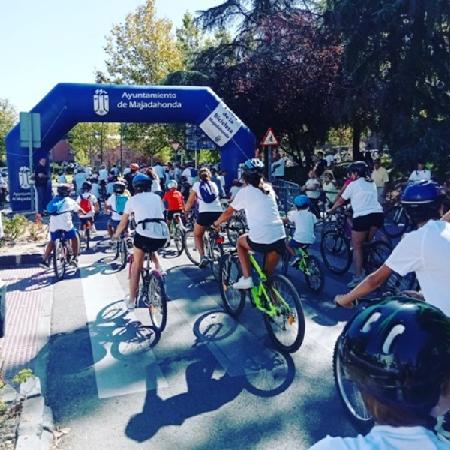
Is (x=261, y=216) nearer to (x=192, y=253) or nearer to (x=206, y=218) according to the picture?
(x=206, y=218)

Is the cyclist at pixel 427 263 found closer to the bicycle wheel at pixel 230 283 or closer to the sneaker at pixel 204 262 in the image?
the bicycle wheel at pixel 230 283

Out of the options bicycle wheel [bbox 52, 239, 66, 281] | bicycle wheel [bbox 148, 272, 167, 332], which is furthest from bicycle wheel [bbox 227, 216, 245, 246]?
bicycle wheel [bbox 148, 272, 167, 332]

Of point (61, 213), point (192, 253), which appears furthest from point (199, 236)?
point (61, 213)

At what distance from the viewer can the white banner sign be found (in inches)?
666

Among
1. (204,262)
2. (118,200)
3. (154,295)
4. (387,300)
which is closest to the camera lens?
(387,300)

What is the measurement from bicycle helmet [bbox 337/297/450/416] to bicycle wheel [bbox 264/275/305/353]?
3.94 metres

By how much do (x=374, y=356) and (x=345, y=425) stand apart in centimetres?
305

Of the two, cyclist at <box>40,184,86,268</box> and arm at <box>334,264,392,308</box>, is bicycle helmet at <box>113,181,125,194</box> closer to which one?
cyclist at <box>40,184,86,268</box>

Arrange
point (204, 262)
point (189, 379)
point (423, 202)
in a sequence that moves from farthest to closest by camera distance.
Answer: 1. point (204, 262)
2. point (189, 379)
3. point (423, 202)

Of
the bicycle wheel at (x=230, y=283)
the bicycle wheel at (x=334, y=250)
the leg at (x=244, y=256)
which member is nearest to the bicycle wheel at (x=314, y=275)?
the bicycle wheel at (x=334, y=250)

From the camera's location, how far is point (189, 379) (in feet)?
16.6

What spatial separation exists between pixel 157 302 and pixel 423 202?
347 centimetres

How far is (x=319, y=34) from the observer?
22.2 metres

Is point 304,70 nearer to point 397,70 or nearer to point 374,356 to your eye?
point 397,70
